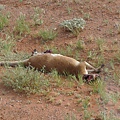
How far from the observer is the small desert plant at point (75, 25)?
750 cm

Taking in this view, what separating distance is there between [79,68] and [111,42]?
1.38 metres

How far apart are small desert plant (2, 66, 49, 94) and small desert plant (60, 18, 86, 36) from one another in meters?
2.16

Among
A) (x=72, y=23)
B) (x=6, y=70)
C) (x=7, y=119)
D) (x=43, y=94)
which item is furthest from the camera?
(x=72, y=23)

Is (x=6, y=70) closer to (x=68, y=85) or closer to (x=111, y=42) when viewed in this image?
(x=68, y=85)

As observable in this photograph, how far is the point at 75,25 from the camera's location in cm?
750

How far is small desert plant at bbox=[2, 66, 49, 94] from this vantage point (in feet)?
17.7

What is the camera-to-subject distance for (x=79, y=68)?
233 inches

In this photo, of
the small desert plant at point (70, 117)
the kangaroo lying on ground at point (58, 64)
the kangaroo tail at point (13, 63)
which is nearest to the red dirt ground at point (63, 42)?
the small desert plant at point (70, 117)

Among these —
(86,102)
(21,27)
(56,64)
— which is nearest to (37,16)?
(21,27)

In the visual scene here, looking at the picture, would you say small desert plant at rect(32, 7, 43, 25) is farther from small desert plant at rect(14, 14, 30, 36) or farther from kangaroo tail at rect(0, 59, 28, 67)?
kangaroo tail at rect(0, 59, 28, 67)

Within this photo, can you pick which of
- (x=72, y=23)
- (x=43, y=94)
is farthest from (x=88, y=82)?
(x=72, y=23)

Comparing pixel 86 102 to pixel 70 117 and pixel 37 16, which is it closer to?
pixel 70 117

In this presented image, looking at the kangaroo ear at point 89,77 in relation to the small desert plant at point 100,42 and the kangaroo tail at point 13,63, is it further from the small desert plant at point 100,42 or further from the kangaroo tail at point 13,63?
the small desert plant at point 100,42

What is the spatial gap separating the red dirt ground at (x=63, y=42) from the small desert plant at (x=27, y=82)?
0.27 ft
